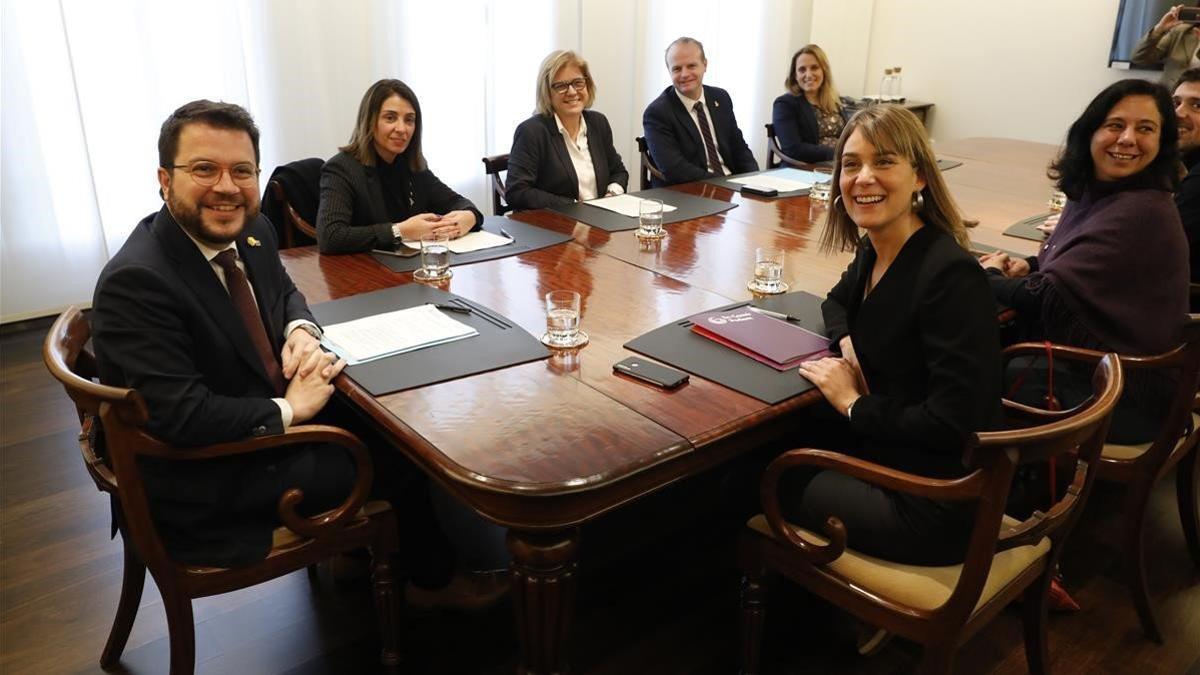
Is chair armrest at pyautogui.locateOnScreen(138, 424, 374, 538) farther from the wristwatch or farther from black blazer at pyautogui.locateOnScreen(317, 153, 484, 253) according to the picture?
black blazer at pyautogui.locateOnScreen(317, 153, 484, 253)

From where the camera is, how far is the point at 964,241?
1.57 metres

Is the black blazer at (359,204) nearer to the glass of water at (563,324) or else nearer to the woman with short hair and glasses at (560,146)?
the woman with short hair and glasses at (560,146)

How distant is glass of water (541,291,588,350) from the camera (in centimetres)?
171

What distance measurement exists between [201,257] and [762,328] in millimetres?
1079

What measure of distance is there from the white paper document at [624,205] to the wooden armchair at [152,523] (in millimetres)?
1509

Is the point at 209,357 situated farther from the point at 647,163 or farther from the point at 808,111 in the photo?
the point at 808,111

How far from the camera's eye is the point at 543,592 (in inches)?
52.4

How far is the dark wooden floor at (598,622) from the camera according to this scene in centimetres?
184

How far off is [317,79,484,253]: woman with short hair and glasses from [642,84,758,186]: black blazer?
1.31 m

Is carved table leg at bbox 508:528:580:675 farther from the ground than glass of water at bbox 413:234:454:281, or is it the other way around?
glass of water at bbox 413:234:454:281

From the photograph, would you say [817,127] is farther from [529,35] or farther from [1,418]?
[1,418]

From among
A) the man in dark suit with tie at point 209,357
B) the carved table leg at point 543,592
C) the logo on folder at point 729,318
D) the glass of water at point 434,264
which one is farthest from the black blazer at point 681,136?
the carved table leg at point 543,592

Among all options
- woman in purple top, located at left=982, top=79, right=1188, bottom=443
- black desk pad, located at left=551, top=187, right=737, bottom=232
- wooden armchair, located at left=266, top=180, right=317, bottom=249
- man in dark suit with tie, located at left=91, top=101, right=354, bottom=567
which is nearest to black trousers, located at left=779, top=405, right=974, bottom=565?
woman in purple top, located at left=982, top=79, right=1188, bottom=443

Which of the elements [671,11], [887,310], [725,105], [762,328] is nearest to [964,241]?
[887,310]
